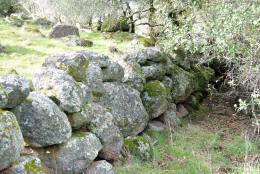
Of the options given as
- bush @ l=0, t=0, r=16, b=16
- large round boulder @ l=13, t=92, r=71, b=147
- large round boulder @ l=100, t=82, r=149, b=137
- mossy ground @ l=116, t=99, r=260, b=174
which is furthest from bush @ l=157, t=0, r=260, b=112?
bush @ l=0, t=0, r=16, b=16

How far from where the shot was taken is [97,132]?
536 centimetres

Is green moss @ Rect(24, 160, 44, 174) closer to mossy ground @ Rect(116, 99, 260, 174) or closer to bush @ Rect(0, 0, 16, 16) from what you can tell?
mossy ground @ Rect(116, 99, 260, 174)

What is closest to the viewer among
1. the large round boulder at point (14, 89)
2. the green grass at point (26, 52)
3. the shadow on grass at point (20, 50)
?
the large round boulder at point (14, 89)

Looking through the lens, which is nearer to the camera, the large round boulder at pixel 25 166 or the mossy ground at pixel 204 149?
the large round boulder at pixel 25 166

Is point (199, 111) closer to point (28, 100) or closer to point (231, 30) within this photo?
point (231, 30)

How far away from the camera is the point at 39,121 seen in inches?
159

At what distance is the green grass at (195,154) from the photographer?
581 cm

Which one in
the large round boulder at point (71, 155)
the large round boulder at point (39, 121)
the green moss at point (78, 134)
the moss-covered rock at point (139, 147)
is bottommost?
the moss-covered rock at point (139, 147)

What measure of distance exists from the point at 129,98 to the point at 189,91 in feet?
14.4

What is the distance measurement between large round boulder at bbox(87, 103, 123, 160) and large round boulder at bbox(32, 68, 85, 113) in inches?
21.4

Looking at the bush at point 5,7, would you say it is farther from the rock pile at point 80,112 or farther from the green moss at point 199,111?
the green moss at point 199,111

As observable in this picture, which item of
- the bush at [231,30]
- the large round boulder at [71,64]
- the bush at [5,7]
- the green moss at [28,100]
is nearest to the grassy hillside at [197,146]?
the bush at [231,30]

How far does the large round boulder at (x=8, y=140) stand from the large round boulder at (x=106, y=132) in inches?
81.3

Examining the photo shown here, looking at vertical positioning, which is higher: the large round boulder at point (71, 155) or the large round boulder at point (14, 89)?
the large round boulder at point (14, 89)
